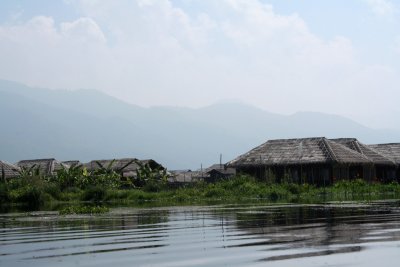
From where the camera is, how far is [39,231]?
20703 millimetres

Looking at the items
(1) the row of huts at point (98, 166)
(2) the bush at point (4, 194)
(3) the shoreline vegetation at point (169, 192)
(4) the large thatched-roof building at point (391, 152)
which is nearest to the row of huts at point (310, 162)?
(4) the large thatched-roof building at point (391, 152)

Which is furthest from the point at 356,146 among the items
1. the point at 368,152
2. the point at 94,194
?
the point at 94,194

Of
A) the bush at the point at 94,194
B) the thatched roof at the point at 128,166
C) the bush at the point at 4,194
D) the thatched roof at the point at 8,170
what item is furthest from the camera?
the thatched roof at the point at 128,166

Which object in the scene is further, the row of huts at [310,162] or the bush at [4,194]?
the row of huts at [310,162]

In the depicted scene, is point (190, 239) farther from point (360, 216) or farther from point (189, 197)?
point (189, 197)

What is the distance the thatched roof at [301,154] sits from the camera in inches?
2199

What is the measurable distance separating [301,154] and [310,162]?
1.90m

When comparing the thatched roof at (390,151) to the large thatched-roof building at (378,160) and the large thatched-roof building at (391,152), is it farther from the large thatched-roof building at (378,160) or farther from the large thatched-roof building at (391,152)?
the large thatched-roof building at (378,160)

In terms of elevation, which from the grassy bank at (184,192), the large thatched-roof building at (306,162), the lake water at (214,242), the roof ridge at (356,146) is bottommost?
the lake water at (214,242)

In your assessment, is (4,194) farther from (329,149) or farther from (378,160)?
(378,160)

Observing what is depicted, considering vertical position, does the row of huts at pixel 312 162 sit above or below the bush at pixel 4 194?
above

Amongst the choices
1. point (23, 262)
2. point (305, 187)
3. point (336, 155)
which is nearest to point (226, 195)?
point (305, 187)

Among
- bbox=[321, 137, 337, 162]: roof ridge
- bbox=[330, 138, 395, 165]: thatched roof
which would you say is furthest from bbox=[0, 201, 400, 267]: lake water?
bbox=[330, 138, 395, 165]: thatched roof

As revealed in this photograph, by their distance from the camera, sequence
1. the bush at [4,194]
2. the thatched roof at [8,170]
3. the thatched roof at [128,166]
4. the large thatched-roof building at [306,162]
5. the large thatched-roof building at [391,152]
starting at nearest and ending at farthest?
the bush at [4,194], the large thatched-roof building at [306,162], the thatched roof at [8,170], the large thatched-roof building at [391,152], the thatched roof at [128,166]
